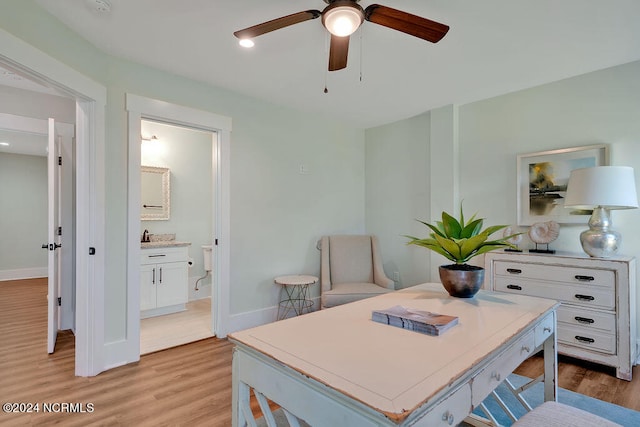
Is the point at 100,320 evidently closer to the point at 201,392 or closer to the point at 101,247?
the point at 101,247

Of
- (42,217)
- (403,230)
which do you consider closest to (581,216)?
(403,230)

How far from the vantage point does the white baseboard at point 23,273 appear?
6.12 m

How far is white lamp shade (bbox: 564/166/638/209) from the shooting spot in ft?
7.61

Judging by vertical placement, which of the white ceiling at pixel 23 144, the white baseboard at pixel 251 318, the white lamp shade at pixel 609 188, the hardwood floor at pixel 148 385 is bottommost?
the hardwood floor at pixel 148 385

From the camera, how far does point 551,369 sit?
1.63m

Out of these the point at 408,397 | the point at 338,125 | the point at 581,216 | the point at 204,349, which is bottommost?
the point at 204,349

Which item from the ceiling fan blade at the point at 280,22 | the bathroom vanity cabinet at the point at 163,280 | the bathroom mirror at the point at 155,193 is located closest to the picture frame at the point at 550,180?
the ceiling fan blade at the point at 280,22

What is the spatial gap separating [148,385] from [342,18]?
2.61 m

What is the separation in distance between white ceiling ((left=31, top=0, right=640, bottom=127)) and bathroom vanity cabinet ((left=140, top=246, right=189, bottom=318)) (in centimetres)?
213

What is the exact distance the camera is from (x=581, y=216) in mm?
2768

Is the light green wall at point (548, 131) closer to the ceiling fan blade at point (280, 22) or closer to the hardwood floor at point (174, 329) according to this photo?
the ceiling fan blade at point (280, 22)

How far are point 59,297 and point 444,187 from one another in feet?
13.7

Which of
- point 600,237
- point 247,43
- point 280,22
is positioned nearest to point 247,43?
point 247,43

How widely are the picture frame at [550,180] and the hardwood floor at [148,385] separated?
4.06 feet
